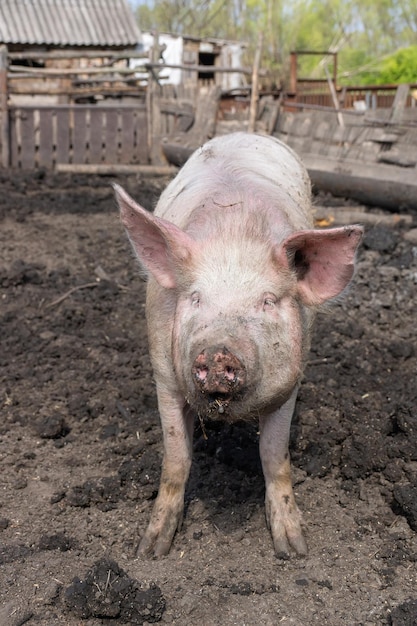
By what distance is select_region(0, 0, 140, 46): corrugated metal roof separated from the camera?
23.1 m

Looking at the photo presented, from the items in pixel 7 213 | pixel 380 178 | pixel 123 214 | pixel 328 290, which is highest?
pixel 123 214

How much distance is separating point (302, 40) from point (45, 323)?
43.4 meters

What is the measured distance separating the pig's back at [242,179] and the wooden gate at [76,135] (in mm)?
8992

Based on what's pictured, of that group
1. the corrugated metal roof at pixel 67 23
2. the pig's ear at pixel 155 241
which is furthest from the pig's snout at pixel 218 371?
the corrugated metal roof at pixel 67 23

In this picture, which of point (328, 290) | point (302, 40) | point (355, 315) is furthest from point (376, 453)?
point (302, 40)

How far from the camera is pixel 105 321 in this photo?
6082 mm

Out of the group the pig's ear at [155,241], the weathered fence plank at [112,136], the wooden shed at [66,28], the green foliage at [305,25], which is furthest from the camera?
the green foliage at [305,25]

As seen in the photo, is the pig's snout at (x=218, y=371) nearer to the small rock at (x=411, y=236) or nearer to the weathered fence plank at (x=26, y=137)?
the small rock at (x=411, y=236)

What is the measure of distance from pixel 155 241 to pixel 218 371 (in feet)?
2.54

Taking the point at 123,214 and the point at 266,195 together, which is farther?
the point at 266,195

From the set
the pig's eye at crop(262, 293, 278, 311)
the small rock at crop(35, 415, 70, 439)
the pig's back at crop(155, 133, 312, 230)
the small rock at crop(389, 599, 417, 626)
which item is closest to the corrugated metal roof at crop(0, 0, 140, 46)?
the pig's back at crop(155, 133, 312, 230)

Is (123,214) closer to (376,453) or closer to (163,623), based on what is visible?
(163,623)

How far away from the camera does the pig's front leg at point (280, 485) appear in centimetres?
343

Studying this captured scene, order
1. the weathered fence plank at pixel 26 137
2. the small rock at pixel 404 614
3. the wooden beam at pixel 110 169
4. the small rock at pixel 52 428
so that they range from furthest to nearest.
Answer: the weathered fence plank at pixel 26 137 → the wooden beam at pixel 110 169 → the small rock at pixel 52 428 → the small rock at pixel 404 614
